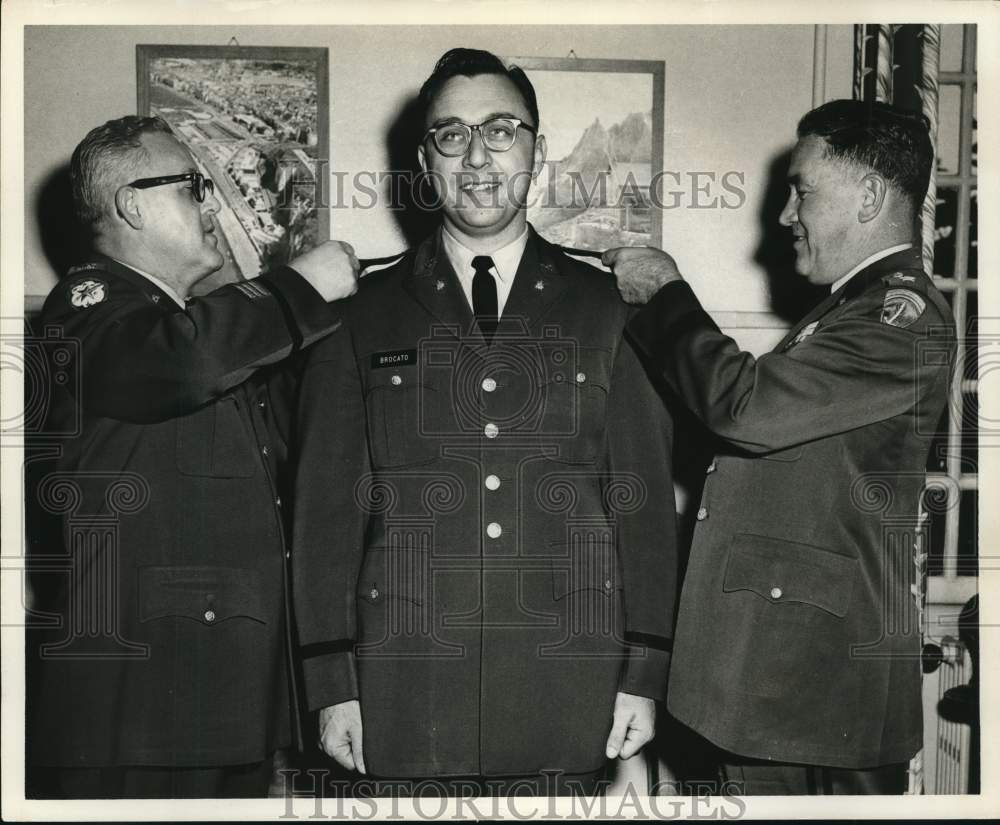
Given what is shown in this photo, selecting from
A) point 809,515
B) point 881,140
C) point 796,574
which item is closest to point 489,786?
point 796,574

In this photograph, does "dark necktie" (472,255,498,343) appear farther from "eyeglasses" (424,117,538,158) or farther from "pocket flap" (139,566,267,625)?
"pocket flap" (139,566,267,625)

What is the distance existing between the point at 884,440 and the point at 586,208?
1.03m

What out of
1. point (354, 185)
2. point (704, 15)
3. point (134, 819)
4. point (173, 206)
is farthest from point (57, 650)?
point (704, 15)

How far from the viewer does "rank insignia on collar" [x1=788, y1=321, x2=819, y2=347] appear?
2.30 meters

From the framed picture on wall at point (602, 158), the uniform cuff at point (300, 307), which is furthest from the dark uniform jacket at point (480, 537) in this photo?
the framed picture on wall at point (602, 158)

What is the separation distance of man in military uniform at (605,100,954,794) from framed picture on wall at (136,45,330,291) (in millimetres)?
1036

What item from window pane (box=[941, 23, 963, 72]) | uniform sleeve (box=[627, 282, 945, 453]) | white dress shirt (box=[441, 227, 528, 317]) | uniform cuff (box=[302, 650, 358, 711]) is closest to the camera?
uniform sleeve (box=[627, 282, 945, 453])

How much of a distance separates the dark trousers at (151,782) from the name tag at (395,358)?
104cm

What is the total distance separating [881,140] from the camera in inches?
93.4

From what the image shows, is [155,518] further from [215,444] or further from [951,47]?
[951,47]

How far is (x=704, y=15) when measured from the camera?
2.68 meters

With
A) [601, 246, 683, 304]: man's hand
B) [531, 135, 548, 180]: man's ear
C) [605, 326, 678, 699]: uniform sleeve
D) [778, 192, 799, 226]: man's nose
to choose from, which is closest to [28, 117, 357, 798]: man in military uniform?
[531, 135, 548, 180]: man's ear

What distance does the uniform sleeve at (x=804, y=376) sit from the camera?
2.20 metres

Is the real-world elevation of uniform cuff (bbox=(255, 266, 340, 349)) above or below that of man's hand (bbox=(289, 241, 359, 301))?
below
